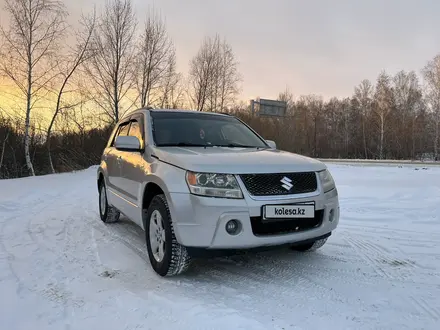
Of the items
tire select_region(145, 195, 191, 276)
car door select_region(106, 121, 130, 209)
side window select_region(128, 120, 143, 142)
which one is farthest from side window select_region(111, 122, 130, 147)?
tire select_region(145, 195, 191, 276)

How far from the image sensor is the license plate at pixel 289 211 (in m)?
2.94

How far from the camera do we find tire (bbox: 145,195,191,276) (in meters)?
3.10

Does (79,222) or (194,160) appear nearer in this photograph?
(194,160)

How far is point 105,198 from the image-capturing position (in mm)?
5684

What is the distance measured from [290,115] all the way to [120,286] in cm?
4944

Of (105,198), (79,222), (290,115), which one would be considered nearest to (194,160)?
(105,198)

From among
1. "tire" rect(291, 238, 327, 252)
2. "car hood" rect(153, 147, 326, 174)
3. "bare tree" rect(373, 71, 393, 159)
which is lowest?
"tire" rect(291, 238, 327, 252)

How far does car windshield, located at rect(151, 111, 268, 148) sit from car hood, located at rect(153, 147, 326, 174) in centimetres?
35

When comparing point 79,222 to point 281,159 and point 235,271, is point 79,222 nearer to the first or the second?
point 235,271

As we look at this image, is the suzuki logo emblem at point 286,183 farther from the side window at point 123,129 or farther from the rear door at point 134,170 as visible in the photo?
the side window at point 123,129

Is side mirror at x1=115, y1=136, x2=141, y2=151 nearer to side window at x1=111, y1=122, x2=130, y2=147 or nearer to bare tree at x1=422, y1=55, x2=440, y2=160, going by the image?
side window at x1=111, y1=122, x2=130, y2=147

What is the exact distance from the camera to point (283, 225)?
309 centimetres

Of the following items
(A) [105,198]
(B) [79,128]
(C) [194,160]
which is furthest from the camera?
(B) [79,128]

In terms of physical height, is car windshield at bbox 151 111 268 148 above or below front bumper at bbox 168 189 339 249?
above
